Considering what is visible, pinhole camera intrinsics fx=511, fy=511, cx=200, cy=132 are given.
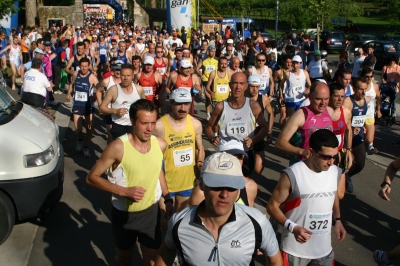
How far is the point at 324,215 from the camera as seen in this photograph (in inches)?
154

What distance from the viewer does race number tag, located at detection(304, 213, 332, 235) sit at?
12.8 ft

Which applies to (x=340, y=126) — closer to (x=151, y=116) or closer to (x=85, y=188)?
(x=151, y=116)

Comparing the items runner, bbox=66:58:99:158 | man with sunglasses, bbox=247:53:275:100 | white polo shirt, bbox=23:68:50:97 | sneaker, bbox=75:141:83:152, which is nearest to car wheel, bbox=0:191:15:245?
runner, bbox=66:58:99:158

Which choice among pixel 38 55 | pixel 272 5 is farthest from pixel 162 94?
pixel 272 5

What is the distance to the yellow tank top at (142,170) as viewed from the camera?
4184 mm

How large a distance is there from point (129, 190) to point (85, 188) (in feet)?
13.7

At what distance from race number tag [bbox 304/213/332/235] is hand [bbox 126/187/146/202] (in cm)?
128

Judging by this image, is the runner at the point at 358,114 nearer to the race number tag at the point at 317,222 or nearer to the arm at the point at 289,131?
the arm at the point at 289,131

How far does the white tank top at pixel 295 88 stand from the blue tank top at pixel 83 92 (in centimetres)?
391

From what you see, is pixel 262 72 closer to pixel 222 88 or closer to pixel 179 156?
pixel 222 88

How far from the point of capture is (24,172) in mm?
5695

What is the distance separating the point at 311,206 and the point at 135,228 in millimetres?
1458

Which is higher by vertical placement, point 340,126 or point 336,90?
point 336,90

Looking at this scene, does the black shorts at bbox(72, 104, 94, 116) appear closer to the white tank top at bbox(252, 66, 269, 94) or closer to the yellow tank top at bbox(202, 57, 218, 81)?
the white tank top at bbox(252, 66, 269, 94)
